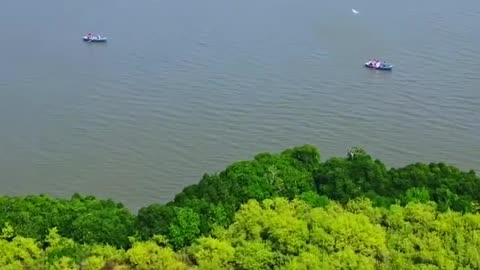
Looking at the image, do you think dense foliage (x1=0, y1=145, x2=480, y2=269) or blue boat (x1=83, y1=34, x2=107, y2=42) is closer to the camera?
dense foliage (x1=0, y1=145, x2=480, y2=269)

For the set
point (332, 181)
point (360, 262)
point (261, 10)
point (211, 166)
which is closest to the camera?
point (360, 262)

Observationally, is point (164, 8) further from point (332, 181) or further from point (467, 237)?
point (467, 237)

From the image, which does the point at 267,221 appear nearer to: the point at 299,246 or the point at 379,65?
the point at 299,246

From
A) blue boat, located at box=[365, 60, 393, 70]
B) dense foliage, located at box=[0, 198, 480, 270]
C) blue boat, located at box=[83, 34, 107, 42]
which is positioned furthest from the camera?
blue boat, located at box=[83, 34, 107, 42]

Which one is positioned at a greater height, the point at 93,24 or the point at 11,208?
the point at 93,24

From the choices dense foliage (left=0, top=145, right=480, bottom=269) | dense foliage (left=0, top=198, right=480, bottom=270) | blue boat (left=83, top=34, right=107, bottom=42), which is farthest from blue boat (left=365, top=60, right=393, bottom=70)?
dense foliage (left=0, top=198, right=480, bottom=270)

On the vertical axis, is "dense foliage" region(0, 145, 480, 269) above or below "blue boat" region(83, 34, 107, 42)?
below

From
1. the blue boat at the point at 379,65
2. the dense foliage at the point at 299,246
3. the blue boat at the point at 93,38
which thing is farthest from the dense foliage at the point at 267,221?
the blue boat at the point at 93,38

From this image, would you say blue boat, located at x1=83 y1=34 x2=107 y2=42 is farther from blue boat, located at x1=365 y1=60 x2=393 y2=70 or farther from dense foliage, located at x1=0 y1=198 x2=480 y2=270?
dense foliage, located at x1=0 y1=198 x2=480 y2=270

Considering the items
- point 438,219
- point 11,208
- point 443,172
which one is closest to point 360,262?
point 438,219
